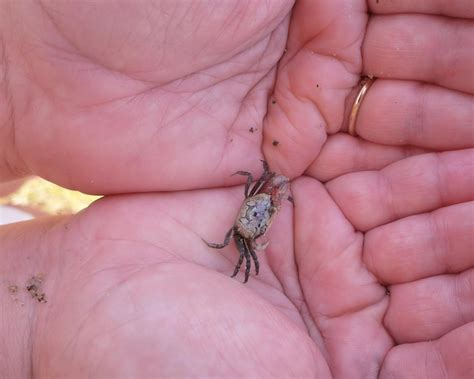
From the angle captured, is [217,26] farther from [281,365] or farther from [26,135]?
[281,365]

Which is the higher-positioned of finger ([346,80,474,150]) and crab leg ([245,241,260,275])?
finger ([346,80,474,150])

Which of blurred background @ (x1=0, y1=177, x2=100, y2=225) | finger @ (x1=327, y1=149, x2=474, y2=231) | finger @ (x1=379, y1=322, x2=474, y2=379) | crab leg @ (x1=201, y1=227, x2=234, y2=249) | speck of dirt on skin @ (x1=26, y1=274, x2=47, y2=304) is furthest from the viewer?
blurred background @ (x1=0, y1=177, x2=100, y2=225)

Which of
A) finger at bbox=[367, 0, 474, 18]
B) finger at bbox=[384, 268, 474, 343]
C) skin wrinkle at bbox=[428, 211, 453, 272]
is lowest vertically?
finger at bbox=[384, 268, 474, 343]

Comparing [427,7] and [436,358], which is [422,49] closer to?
[427,7]

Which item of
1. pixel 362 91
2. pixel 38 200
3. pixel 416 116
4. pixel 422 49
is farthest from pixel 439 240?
pixel 38 200

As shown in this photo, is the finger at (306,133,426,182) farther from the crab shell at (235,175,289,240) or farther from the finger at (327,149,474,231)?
the crab shell at (235,175,289,240)

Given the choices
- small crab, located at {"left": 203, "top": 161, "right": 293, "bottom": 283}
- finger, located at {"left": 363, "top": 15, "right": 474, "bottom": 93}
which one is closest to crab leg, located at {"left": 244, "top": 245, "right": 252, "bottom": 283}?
small crab, located at {"left": 203, "top": 161, "right": 293, "bottom": 283}
